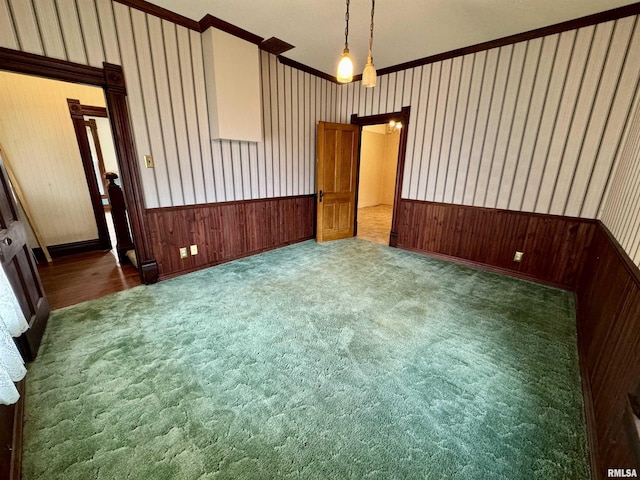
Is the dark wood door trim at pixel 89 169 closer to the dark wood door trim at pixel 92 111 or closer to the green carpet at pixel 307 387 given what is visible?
the dark wood door trim at pixel 92 111

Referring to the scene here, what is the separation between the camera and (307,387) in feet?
5.47

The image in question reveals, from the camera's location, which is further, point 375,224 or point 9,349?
point 375,224

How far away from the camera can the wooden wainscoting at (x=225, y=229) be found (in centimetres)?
316

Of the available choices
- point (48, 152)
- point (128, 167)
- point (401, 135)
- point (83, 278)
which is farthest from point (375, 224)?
point (48, 152)

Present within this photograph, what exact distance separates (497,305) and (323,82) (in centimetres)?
429

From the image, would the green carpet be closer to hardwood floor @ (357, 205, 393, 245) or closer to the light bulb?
the light bulb

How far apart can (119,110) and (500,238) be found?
4.74 m

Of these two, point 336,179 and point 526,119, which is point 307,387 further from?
point 526,119

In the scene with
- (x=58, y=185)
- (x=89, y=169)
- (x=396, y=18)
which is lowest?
(x=58, y=185)

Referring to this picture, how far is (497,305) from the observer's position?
269 cm

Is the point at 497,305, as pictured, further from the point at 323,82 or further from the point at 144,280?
the point at 323,82

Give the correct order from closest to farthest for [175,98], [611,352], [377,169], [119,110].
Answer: [611,352] < [119,110] < [175,98] < [377,169]

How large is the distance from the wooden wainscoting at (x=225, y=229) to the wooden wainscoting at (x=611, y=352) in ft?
12.5

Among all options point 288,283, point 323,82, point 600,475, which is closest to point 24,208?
point 288,283
